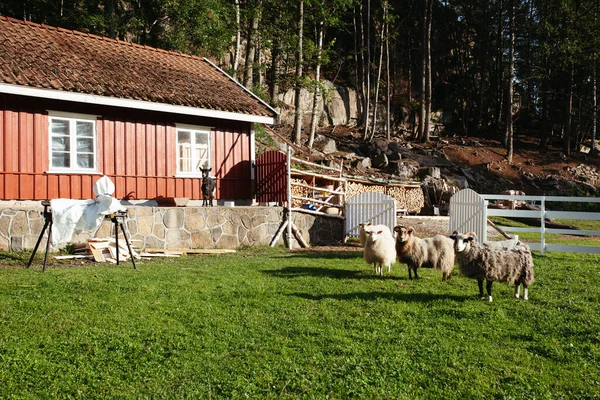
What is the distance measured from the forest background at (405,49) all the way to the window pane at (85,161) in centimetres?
1201

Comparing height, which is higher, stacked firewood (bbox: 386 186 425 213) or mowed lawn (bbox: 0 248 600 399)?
stacked firewood (bbox: 386 186 425 213)

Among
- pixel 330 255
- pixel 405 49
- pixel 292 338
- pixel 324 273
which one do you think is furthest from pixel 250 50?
pixel 405 49

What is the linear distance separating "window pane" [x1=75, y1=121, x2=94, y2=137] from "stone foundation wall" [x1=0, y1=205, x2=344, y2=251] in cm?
265

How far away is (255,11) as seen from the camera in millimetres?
25469

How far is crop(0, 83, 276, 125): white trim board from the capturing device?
1201 cm

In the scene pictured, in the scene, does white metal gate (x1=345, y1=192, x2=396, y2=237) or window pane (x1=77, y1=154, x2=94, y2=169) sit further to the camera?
white metal gate (x1=345, y1=192, x2=396, y2=237)

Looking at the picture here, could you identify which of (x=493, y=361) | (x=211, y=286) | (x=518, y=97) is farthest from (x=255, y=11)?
(x=518, y=97)

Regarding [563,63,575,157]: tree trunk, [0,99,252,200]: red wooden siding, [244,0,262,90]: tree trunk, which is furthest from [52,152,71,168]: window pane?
[563,63,575,157]: tree trunk

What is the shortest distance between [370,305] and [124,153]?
10.2 metres

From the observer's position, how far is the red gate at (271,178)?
15.8 meters

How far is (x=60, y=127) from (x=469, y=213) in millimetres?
11297

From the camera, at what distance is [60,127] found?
13.5 metres

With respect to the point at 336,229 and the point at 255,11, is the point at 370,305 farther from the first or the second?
the point at 255,11

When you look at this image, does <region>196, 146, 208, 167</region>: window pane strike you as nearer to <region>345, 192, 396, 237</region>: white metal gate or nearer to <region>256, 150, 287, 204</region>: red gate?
<region>256, 150, 287, 204</region>: red gate
